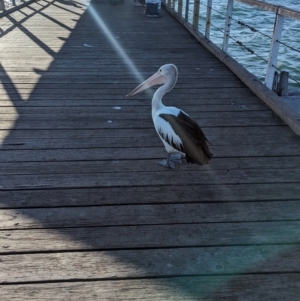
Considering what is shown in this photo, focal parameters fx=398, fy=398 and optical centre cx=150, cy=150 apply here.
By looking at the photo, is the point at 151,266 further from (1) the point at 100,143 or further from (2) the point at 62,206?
(1) the point at 100,143

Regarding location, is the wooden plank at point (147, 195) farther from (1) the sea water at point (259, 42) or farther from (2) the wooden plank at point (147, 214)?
(1) the sea water at point (259, 42)

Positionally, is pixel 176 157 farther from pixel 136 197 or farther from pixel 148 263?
pixel 148 263

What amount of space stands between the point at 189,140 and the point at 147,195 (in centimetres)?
49

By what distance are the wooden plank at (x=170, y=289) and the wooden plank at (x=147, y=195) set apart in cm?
72

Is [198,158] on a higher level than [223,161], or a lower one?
higher

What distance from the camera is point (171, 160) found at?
10.2 ft

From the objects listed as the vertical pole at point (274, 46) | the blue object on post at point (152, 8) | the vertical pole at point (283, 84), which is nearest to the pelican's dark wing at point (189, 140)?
the vertical pole at point (274, 46)

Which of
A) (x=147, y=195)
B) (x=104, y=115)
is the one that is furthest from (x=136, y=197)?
(x=104, y=115)

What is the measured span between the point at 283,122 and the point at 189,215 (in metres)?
1.85

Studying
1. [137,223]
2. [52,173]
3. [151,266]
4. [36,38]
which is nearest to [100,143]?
[52,173]

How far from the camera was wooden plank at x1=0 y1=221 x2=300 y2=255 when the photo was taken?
2.24m

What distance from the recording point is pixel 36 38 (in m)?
7.52

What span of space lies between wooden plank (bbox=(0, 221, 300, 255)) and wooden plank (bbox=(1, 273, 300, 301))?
10.4 inches

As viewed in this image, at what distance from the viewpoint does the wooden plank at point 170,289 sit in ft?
6.27
